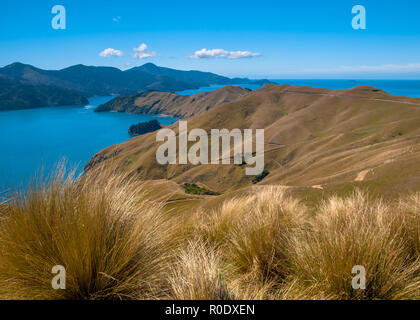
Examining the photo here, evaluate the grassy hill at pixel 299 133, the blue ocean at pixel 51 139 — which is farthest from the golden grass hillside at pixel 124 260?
the blue ocean at pixel 51 139

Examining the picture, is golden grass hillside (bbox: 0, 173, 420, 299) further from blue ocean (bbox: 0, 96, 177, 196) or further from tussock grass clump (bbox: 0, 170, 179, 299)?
blue ocean (bbox: 0, 96, 177, 196)

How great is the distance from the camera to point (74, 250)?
7.75 ft

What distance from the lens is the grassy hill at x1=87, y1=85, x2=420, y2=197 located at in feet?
185

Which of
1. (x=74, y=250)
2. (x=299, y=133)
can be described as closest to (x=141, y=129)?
(x=299, y=133)

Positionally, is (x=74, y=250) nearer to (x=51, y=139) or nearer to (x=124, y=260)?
(x=124, y=260)

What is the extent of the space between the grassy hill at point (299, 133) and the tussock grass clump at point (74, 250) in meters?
28.2

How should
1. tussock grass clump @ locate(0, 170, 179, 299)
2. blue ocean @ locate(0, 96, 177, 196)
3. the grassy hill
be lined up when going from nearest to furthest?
tussock grass clump @ locate(0, 170, 179, 299), the grassy hill, blue ocean @ locate(0, 96, 177, 196)

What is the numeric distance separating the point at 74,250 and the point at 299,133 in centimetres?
10975

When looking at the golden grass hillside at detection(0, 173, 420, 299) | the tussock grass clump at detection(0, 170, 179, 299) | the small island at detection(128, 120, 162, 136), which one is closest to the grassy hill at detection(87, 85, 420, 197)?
the golden grass hillside at detection(0, 173, 420, 299)

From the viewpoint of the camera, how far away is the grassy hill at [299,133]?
5644cm

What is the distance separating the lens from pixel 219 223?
5051mm

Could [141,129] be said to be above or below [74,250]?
above

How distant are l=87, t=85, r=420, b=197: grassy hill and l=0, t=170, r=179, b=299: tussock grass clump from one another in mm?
28163

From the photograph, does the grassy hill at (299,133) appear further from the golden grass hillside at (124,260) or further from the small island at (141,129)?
the small island at (141,129)
